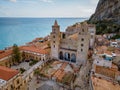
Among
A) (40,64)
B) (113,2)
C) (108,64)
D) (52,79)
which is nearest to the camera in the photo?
(108,64)

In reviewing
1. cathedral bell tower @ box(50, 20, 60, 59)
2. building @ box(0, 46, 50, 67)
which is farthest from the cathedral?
building @ box(0, 46, 50, 67)

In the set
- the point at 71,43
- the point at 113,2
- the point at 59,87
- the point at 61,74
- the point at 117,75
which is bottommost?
the point at 59,87

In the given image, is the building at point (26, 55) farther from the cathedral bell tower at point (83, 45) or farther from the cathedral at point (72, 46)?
the cathedral bell tower at point (83, 45)

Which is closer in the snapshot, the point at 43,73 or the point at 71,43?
the point at 43,73

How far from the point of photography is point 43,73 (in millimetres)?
27312

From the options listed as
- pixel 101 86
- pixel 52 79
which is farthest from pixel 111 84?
pixel 52 79

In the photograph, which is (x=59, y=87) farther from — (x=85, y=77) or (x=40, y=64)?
(x=40, y=64)

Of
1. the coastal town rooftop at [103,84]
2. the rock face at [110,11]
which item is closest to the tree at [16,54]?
the coastal town rooftop at [103,84]

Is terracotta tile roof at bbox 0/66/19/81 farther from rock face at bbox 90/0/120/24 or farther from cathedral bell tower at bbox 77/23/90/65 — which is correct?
rock face at bbox 90/0/120/24

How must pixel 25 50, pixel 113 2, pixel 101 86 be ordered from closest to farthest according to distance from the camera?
1. pixel 101 86
2. pixel 25 50
3. pixel 113 2

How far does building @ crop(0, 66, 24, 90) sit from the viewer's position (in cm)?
2152

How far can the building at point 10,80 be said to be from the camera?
21516mm

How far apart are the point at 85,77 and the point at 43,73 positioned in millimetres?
10494

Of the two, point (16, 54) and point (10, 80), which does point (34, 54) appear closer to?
point (16, 54)
